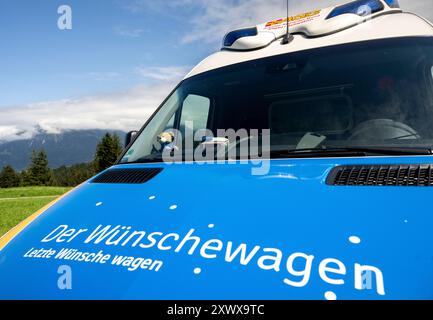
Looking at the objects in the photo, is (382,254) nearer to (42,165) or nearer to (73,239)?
(73,239)

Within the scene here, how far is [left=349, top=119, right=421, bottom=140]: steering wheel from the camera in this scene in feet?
6.87

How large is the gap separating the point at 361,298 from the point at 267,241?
1.23ft

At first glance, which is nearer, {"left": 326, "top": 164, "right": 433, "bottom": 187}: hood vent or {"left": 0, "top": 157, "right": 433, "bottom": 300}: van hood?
{"left": 0, "top": 157, "right": 433, "bottom": 300}: van hood

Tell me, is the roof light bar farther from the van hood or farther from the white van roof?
the van hood

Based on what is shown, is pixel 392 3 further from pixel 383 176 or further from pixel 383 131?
pixel 383 176

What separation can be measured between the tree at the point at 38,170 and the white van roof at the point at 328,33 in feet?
273

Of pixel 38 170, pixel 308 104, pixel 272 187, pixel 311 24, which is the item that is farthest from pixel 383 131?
pixel 38 170

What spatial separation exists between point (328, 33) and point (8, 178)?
99754 millimetres

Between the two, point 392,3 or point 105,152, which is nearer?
point 392,3

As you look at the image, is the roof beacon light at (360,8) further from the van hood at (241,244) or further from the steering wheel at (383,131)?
the van hood at (241,244)

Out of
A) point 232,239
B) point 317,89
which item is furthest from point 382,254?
point 317,89

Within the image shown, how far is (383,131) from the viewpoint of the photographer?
2170 millimetres

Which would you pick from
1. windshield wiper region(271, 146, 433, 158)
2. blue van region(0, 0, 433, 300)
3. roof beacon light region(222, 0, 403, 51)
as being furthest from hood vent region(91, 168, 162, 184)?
roof beacon light region(222, 0, 403, 51)

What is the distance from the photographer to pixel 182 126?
122 inches
